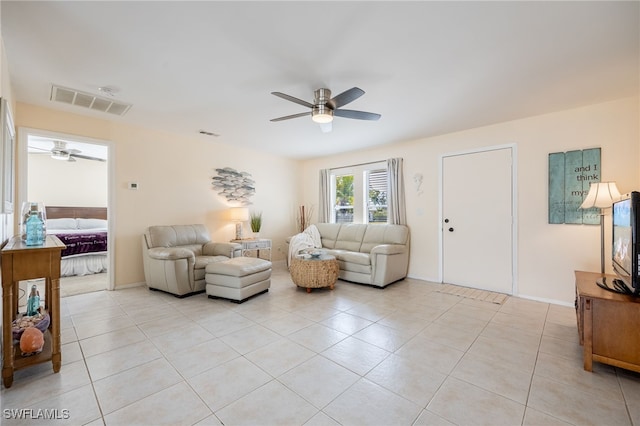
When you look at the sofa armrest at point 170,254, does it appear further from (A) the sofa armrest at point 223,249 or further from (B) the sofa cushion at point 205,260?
(A) the sofa armrest at point 223,249

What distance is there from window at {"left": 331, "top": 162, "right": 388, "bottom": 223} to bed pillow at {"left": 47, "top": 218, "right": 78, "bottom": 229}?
20.0ft

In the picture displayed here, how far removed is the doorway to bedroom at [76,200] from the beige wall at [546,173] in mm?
5095

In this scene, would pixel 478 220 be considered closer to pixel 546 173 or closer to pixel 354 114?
pixel 546 173

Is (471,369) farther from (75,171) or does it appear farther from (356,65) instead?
(75,171)

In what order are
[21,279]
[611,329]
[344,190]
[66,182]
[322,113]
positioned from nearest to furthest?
[21,279] → [611,329] → [322,113] → [344,190] → [66,182]

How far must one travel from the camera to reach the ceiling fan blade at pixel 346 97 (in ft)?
7.71

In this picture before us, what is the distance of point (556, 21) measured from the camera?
187 centimetres

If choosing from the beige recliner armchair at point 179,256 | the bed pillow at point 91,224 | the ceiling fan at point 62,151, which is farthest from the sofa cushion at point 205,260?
the bed pillow at point 91,224

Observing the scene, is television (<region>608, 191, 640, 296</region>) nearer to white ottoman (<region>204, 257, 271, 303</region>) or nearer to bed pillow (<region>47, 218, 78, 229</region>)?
white ottoman (<region>204, 257, 271, 303</region>)

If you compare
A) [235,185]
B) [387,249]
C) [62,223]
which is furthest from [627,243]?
[62,223]

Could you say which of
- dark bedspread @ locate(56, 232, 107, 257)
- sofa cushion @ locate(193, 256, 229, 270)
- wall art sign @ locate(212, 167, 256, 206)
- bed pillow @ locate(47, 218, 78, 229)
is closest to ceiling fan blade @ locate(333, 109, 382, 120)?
sofa cushion @ locate(193, 256, 229, 270)

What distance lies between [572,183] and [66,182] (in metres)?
10.1

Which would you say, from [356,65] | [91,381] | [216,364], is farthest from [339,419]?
[356,65]

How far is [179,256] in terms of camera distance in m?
3.56
